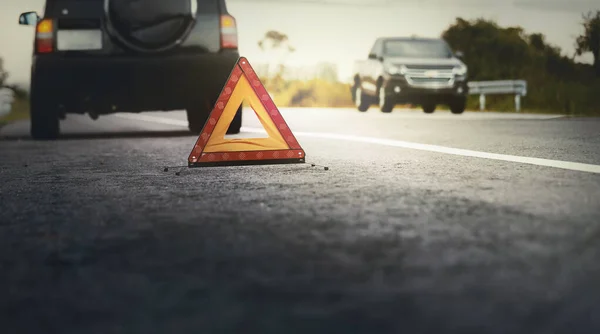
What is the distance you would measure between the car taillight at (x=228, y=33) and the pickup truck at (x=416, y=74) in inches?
479

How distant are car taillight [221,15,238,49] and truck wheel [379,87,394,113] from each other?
41.2 feet

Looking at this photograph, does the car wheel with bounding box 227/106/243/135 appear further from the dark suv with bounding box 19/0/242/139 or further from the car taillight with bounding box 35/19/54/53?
the car taillight with bounding box 35/19/54/53

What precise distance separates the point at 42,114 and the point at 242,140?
465 cm

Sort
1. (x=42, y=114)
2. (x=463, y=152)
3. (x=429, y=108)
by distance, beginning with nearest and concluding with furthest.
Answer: (x=463, y=152) → (x=42, y=114) → (x=429, y=108)

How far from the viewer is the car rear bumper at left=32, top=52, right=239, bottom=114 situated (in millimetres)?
11281

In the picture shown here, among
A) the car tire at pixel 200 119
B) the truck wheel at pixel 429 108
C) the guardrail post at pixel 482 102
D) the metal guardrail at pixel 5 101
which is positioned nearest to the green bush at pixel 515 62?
the guardrail post at pixel 482 102

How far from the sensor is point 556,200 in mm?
5922

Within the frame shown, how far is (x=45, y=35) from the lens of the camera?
11242mm

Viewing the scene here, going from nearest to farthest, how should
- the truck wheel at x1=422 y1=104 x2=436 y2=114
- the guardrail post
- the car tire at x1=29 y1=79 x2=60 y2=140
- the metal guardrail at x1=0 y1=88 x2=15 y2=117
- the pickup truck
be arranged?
1. the car tire at x1=29 y1=79 x2=60 y2=140
2. the metal guardrail at x1=0 y1=88 x2=15 y2=117
3. the pickup truck
4. the truck wheel at x1=422 y1=104 x2=436 y2=114
5. the guardrail post

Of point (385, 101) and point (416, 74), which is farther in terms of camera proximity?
point (385, 101)

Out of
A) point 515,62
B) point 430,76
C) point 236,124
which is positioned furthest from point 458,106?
point 515,62

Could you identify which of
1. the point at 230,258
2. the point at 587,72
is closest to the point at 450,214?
the point at 230,258

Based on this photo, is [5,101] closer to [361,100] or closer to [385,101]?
[385,101]

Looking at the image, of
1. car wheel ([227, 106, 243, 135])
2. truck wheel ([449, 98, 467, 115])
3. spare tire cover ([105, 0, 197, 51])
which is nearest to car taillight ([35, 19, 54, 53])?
spare tire cover ([105, 0, 197, 51])
